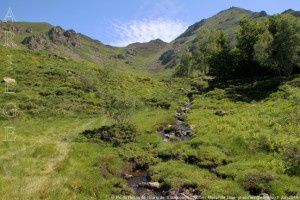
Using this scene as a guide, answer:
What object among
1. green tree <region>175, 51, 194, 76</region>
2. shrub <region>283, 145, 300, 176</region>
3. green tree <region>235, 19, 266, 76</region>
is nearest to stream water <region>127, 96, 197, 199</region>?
shrub <region>283, 145, 300, 176</region>

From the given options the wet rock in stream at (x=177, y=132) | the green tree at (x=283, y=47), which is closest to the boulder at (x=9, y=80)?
the wet rock in stream at (x=177, y=132)

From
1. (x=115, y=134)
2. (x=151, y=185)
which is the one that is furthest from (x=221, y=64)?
(x=151, y=185)

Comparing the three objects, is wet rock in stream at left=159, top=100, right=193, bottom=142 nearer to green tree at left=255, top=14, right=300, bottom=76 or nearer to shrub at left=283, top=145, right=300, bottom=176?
shrub at left=283, top=145, right=300, bottom=176

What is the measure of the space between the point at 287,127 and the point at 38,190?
72.3ft

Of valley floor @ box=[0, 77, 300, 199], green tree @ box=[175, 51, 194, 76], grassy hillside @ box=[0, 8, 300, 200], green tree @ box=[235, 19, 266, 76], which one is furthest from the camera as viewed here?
green tree @ box=[175, 51, 194, 76]

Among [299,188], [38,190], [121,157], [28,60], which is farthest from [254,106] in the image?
[28,60]

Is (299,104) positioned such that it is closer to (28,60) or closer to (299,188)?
(299,188)

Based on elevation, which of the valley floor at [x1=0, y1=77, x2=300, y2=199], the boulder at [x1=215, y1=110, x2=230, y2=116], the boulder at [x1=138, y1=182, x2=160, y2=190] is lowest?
the boulder at [x1=138, y1=182, x2=160, y2=190]

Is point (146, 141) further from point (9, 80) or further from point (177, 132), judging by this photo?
point (9, 80)

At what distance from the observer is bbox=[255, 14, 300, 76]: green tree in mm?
63875

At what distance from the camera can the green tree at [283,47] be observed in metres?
63.9

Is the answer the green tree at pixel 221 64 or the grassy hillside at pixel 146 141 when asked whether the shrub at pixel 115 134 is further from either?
the green tree at pixel 221 64

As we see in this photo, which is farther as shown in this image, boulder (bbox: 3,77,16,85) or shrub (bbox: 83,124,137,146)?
boulder (bbox: 3,77,16,85)

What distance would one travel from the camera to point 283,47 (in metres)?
64.1
